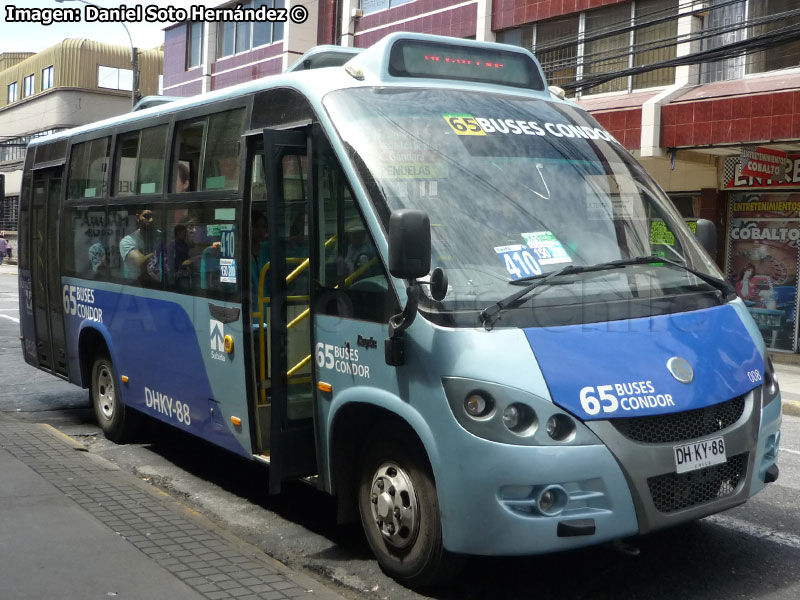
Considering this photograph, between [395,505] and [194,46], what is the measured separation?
30521mm

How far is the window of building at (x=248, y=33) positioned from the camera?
28.7 m

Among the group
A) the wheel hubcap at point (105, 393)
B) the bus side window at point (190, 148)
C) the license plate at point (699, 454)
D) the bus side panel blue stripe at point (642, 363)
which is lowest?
the wheel hubcap at point (105, 393)

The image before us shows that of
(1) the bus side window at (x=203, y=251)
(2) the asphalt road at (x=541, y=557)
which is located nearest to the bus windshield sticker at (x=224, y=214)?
(1) the bus side window at (x=203, y=251)

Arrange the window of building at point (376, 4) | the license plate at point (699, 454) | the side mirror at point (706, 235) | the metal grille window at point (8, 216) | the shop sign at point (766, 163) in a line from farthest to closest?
the metal grille window at point (8, 216), the window of building at point (376, 4), the shop sign at point (766, 163), the side mirror at point (706, 235), the license plate at point (699, 454)

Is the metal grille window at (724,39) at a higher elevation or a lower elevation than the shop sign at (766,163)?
higher

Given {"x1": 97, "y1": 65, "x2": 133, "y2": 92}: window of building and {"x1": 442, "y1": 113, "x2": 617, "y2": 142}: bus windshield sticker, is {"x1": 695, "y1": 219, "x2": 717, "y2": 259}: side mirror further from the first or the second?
{"x1": 97, "y1": 65, "x2": 133, "y2": 92}: window of building

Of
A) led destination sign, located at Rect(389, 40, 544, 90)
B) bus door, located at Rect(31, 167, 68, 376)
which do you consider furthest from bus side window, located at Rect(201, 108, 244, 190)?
bus door, located at Rect(31, 167, 68, 376)

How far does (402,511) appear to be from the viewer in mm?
4688

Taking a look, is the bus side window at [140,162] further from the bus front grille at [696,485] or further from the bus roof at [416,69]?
the bus front grille at [696,485]

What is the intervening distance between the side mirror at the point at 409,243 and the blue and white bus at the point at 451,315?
1 cm

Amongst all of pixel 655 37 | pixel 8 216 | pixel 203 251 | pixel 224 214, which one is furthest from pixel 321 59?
pixel 8 216

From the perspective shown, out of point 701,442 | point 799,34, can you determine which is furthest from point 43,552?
point 799,34

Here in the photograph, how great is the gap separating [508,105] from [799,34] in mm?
8710

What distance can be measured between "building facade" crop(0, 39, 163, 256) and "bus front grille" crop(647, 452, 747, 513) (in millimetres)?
51693
